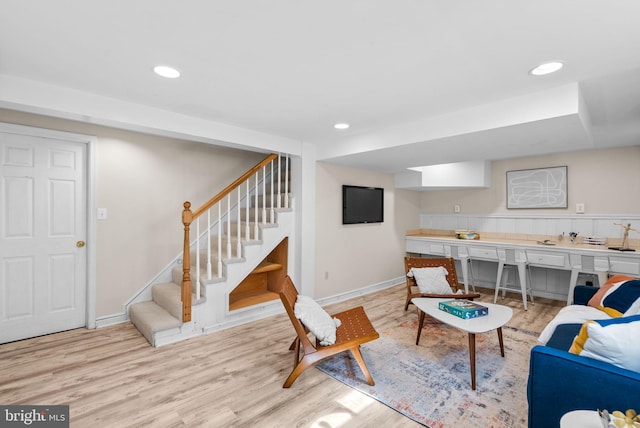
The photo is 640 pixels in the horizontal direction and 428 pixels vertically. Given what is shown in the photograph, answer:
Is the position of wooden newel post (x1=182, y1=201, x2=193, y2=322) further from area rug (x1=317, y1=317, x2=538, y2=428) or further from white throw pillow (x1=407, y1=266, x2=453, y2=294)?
white throw pillow (x1=407, y1=266, x2=453, y2=294)

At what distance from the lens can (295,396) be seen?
2156mm

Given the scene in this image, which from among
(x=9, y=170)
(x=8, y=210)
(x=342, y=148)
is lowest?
(x=8, y=210)

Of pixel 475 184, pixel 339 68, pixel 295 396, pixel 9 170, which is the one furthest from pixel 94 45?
pixel 475 184

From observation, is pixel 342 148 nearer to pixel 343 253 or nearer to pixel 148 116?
pixel 343 253

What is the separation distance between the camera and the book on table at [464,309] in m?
2.59

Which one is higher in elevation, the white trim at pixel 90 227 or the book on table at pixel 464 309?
the white trim at pixel 90 227

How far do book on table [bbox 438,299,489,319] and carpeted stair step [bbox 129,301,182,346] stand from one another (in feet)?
8.53

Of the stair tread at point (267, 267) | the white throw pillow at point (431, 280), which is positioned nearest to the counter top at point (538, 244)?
the white throw pillow at point (431, 280)

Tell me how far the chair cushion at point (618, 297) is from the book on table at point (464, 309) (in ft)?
2.99

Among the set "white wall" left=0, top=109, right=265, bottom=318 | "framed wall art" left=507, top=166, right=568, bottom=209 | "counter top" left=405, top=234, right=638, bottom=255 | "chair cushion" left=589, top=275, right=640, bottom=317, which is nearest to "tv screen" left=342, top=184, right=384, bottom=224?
"counter top" left=405, top=234, right=638, bottom=255

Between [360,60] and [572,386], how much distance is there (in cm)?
209

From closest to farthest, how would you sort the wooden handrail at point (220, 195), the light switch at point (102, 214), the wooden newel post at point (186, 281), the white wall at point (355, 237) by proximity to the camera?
the wooden newel post at point (186, 281), the wooden handrail at point (220, 195), the light switch at point (102, 214), the white wall at point (355, 237)

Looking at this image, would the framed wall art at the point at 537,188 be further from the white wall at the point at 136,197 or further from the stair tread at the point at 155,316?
the stair tread at the point at 155,316

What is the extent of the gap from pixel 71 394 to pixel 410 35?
3253mm
